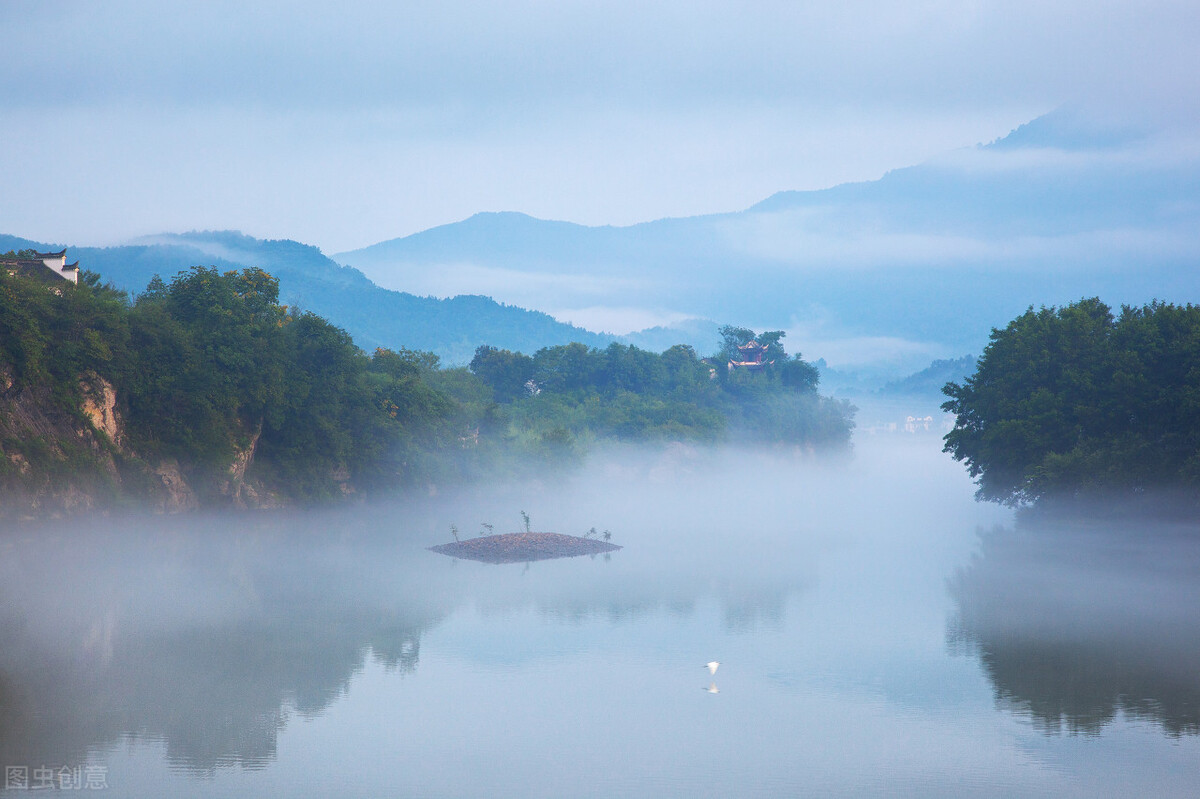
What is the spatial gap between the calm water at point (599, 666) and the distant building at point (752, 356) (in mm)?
76097

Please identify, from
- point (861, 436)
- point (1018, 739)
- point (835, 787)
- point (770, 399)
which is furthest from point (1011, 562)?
point (861, 436)

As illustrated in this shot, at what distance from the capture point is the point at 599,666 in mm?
23062

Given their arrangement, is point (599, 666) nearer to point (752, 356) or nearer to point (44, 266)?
point (44, 266)

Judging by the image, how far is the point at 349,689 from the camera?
832 inches

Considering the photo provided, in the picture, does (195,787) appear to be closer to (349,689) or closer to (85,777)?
(85,777)

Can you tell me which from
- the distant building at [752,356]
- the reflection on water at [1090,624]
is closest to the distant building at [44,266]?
the reflection on water at [1090,624]

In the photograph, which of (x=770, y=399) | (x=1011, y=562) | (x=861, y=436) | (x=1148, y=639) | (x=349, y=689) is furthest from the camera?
(x=861, y=436)

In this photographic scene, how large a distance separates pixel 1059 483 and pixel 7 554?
131 feet

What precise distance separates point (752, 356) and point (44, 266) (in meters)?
87.3

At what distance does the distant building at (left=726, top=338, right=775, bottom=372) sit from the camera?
395 ft

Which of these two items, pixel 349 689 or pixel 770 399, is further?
pixel 770 399

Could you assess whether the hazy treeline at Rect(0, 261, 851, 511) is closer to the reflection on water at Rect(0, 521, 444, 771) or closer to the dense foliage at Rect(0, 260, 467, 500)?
the dense foliage at Rect(0, 260, 467, 500)

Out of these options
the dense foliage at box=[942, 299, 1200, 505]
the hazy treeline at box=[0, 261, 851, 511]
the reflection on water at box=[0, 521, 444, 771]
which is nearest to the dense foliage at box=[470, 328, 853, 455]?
the hazy treeline at box=[0, 261, 851, 511]

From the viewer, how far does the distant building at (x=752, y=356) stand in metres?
120
